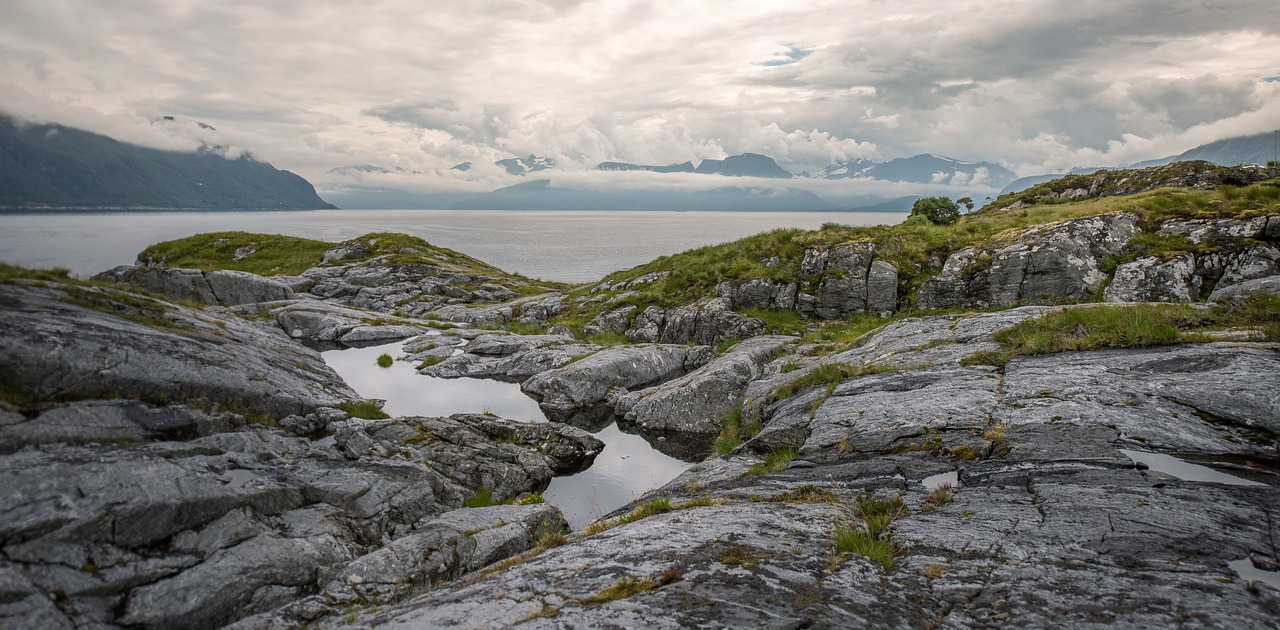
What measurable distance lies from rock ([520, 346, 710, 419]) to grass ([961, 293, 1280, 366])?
51.2 feet

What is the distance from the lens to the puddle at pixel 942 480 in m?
10.3

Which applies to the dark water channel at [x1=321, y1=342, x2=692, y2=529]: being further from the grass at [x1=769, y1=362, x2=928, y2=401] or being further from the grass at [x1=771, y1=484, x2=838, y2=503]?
the grass at [x1=771, y1=484, x2=838, y2=503]

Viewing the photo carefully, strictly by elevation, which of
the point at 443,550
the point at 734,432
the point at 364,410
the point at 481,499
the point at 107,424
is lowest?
the point at 481,499

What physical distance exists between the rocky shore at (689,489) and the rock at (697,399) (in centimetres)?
116

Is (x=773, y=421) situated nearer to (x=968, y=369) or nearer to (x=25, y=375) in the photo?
(x=968, y=369)

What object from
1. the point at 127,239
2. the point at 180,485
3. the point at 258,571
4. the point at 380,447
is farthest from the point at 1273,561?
the point at 127,239

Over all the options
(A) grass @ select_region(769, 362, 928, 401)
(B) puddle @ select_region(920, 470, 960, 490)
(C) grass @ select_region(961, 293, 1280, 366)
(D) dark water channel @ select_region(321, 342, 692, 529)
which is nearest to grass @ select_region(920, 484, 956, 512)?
(B) puddle @ select_region(920, 470, 960, 490)

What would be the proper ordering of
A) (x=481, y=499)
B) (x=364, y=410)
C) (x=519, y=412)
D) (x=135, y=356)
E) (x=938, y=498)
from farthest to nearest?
(x=519, y=412), (x=364, y=410), (x=481, y=499), (x=135, y=356), (x=938, y=498)

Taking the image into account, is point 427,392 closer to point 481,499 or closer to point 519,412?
point 519,412

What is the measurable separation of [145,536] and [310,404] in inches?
298

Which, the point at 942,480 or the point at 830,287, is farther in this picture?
the point at 830,287

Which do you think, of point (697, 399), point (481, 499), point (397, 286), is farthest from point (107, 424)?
point (397, 286)

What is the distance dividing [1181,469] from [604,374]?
21749 mm

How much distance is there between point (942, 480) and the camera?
415 inches
